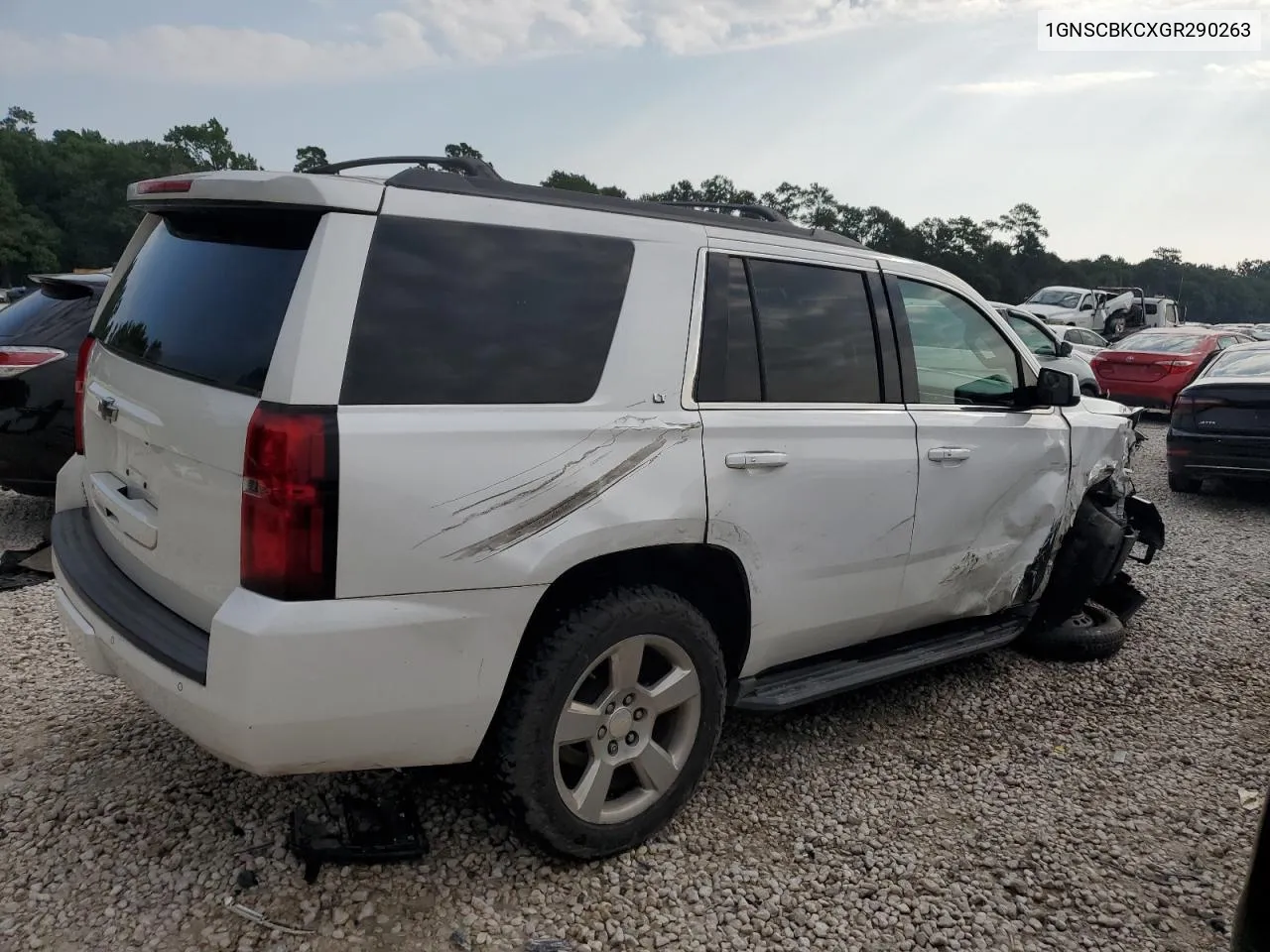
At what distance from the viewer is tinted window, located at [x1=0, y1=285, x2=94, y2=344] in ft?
18.4

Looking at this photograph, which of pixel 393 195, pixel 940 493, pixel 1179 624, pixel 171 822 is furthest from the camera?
pixel 1179 624

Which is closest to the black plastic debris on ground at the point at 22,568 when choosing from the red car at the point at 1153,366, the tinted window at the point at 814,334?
Result: the tinted window at the point at 814,334

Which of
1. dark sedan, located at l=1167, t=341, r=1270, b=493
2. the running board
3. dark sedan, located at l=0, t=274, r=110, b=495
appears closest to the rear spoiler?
the running board

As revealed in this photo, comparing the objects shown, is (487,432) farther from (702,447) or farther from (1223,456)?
(1223,456)

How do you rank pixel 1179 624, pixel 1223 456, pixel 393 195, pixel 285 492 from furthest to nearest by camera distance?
pixel 1223 456
pixel 1179 624
pixel 393 195
pixel 285 492

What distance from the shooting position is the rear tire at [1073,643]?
14.7ft

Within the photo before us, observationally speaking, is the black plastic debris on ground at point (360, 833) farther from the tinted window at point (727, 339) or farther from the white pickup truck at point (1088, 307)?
the white pickup truck at point (1088, 307)

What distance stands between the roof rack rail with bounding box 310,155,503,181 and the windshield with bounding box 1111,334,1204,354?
1333cm

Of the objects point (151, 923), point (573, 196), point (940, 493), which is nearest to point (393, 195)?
point (573, 196)

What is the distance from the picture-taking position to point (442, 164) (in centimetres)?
294

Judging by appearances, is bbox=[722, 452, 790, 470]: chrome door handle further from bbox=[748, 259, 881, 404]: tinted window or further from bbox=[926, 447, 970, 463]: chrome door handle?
bbox=[926, 447, 970, 463]: chrome door handle

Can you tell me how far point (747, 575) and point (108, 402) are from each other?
198 centimetres

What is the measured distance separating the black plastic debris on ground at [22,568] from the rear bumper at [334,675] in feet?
6.48

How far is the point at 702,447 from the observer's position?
2723 mm
